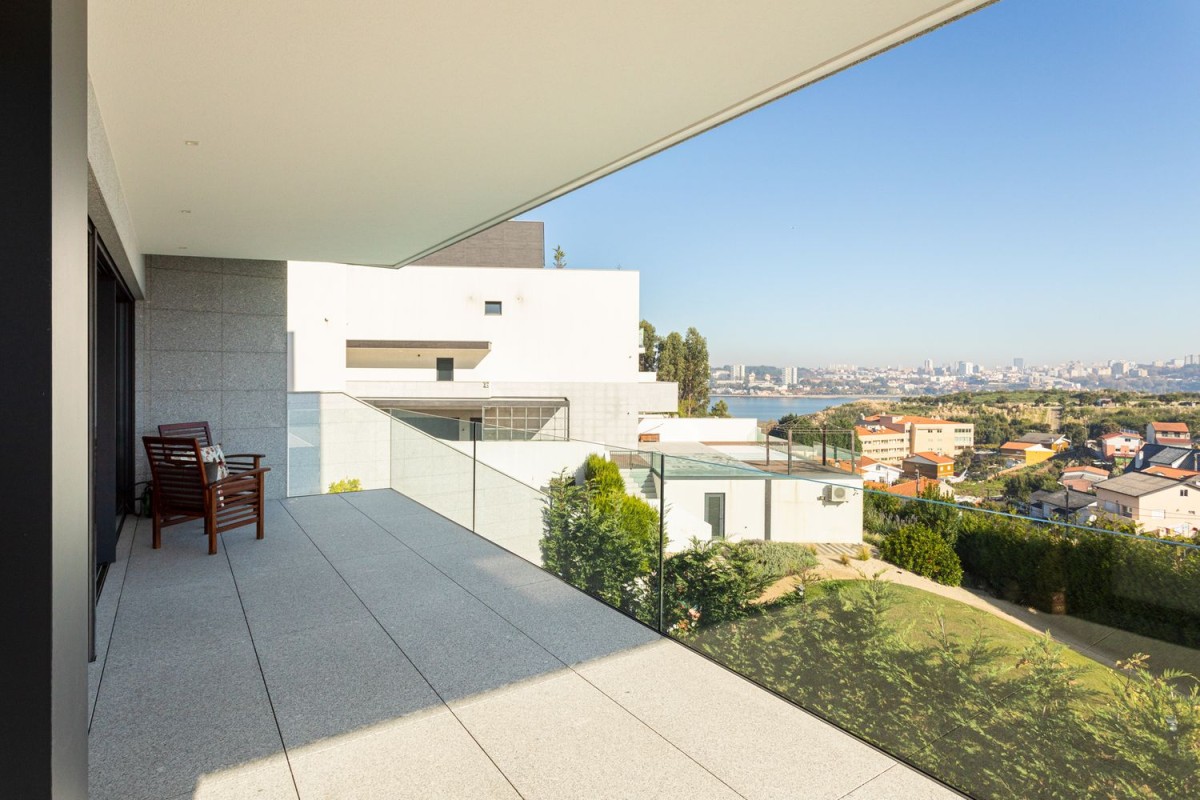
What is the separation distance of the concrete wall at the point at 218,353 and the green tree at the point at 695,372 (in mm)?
39499

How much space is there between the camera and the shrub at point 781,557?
2.61 metres

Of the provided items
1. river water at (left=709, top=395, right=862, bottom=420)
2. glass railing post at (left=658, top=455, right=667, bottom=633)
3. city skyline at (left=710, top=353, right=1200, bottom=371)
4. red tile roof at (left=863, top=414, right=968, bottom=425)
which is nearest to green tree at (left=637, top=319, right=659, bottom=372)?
city skyline at (left=710, top=353, right=1200, bottom=371)

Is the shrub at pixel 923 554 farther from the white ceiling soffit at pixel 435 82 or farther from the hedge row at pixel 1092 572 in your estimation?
the white ceiling soffit at pixel 435 82

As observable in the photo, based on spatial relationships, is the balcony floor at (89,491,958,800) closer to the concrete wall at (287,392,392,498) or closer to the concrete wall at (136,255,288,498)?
the concrete wall at (136,255,288,498)

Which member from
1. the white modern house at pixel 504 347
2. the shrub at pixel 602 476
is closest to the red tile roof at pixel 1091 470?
the white modern house at pixel 504 347

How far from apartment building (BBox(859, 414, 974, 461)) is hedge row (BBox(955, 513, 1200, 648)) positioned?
2223 cm

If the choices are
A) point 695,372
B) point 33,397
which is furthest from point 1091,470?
point 695,372

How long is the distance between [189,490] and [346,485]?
7.95 feet

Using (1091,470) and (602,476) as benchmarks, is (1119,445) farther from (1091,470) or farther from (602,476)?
(602,476)

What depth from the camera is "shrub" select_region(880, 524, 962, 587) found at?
2215 millimetres

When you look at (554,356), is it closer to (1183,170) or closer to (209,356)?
(209,356)

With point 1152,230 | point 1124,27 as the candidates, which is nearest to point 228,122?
point 1152,230

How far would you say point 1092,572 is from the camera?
Answer: 188 cm

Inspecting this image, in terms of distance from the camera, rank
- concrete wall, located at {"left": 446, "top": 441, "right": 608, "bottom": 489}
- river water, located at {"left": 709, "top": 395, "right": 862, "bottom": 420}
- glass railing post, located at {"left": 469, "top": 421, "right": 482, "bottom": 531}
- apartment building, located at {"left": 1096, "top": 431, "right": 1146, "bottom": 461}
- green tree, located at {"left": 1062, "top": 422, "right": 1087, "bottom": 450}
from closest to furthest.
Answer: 1. concrete wall, located at {"left": 446, "top": 441, "right": 608, "bottom": 489}
2. glass railing post, located at {"left": 469, "top": 421, "right": 482, "bottom": 531}
3. apartment building, located at {"left": 1096, "top": 431, "right": 1146, "bottom": 461}
4. green tree, located at {"left": 1062, "top": 422, "right": 1087, "bottom": 450}
5. river water, located at {"left": 709, "top": 395, "right": 862, "bottom": 420}
